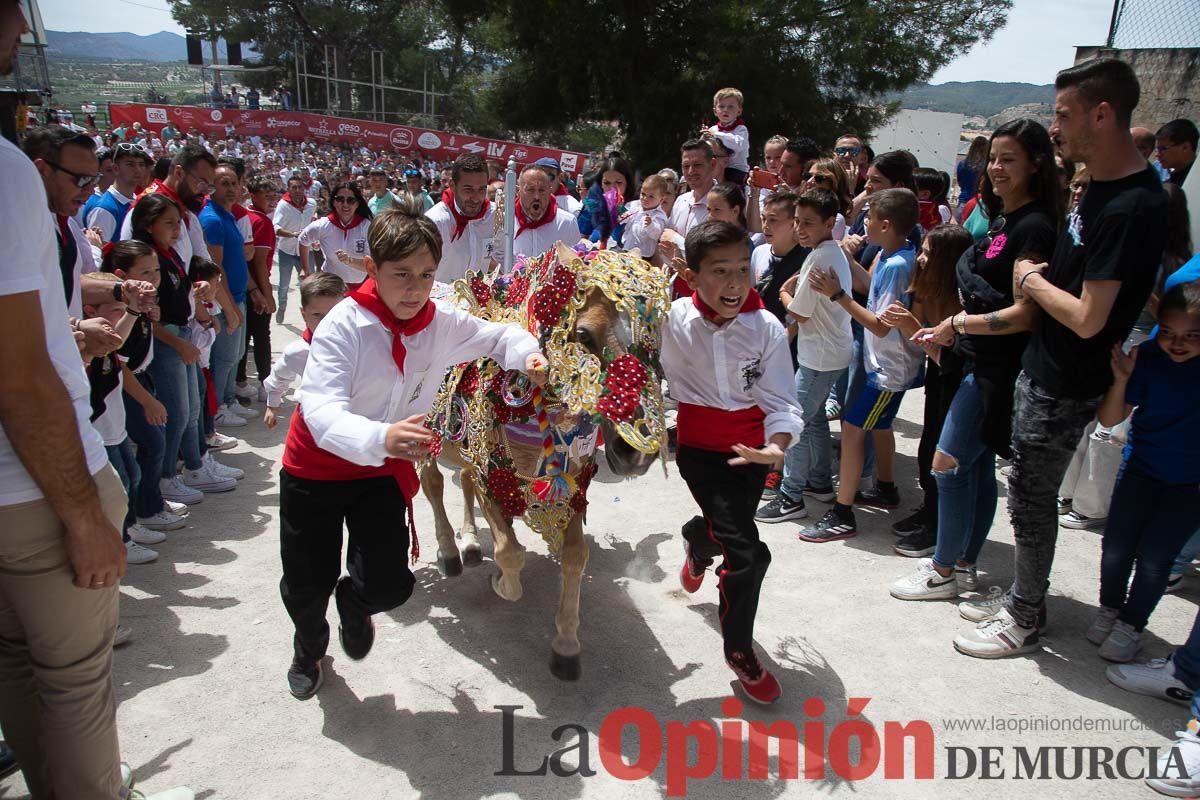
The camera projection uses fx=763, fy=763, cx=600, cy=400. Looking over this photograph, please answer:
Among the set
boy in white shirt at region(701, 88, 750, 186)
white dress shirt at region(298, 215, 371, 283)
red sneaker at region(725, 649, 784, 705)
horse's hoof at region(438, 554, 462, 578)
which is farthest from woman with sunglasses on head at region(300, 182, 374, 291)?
red sneaker at region(725, 649, 784, 705)

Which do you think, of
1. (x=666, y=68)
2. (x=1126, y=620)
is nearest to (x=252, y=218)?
(x=1126, y=620)

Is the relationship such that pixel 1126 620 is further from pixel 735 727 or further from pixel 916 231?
pixel 916 231

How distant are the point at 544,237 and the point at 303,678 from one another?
3.62 m

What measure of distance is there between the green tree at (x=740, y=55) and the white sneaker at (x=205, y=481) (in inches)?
608

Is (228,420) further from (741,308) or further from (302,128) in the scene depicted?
(302,128)

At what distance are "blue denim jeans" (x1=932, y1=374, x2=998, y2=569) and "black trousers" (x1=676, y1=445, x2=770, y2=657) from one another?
1.19 metres

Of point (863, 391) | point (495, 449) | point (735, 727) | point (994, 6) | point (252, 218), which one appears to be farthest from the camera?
point (994, 6)

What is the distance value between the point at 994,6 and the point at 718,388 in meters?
20.7

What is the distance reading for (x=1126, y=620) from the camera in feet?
12.5

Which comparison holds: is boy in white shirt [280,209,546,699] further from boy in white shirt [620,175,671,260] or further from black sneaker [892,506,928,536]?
boy in white shirt [620,175,671,260]

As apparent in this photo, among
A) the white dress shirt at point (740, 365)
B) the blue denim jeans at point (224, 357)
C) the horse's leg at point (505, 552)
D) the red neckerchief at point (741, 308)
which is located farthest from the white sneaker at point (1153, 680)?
the blue denim jeans at point (224, 357)

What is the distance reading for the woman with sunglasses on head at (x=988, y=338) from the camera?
3.71 meters

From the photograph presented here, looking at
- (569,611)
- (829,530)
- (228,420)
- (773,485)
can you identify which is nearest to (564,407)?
(569,611)

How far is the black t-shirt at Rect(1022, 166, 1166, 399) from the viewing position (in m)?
3.16
